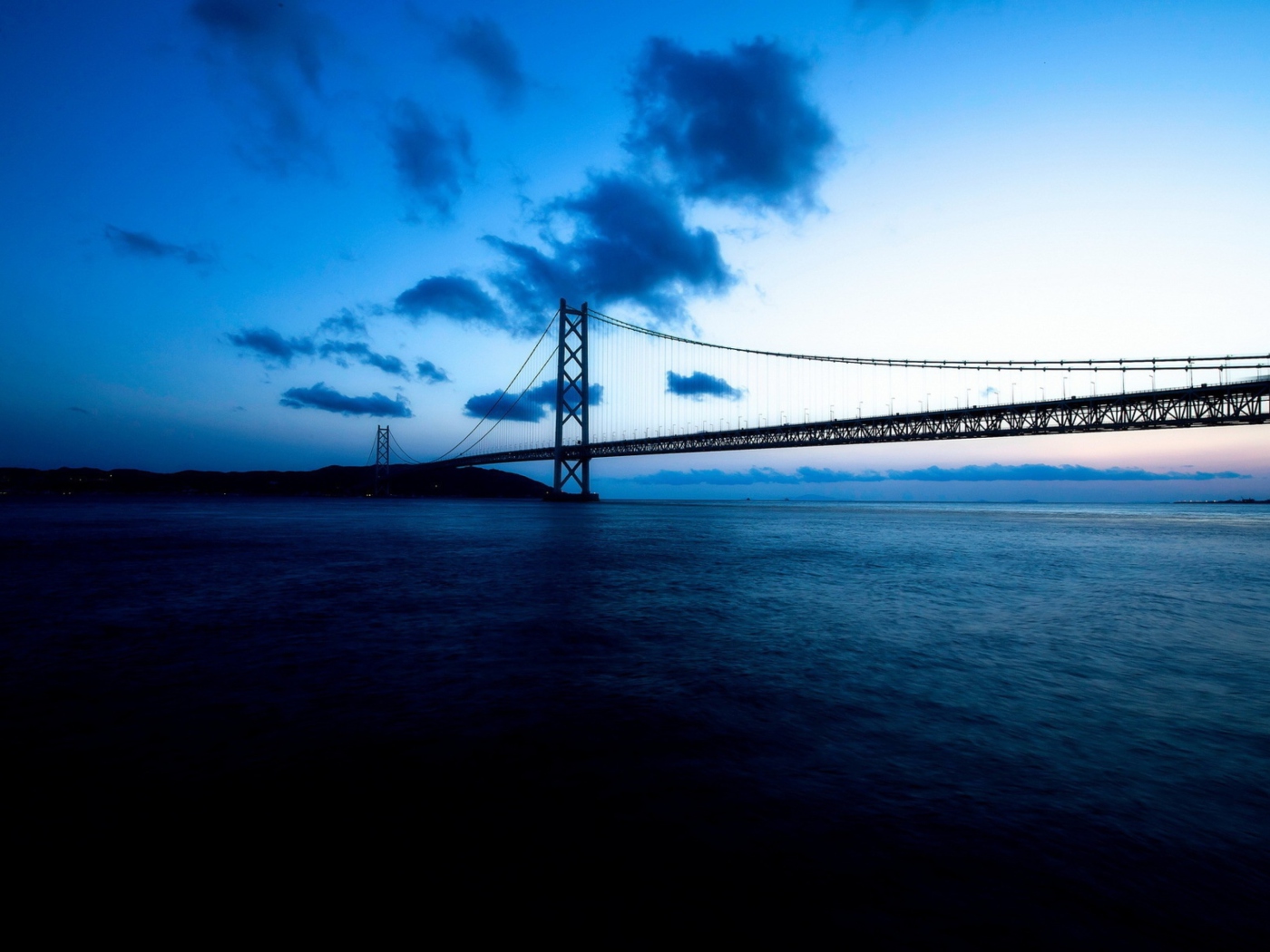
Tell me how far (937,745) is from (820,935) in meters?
2.42

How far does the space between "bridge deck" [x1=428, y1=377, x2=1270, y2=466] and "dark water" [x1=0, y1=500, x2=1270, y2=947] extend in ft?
128

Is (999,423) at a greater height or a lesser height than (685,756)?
greater

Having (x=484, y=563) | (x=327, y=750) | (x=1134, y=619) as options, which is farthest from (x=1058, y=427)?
(x=327, y=750)

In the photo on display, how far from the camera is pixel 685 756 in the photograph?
3.94 metres

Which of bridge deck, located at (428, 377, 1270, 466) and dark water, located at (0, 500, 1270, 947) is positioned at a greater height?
bridge deck, located at (428, 377, 1270, 466)

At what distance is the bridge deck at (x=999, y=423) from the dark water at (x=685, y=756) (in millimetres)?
39130

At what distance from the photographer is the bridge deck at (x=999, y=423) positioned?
37.6 meters

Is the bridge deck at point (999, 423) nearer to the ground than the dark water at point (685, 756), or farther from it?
farther from it

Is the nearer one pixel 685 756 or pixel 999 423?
pixel 685 756

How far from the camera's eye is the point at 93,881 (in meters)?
2.55

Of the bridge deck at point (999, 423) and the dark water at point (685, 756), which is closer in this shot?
the dark water at point (685, 756)

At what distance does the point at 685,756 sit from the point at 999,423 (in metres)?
52.7

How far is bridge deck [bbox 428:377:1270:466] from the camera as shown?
3762cm

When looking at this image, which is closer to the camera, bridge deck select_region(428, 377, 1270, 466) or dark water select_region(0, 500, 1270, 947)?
dark water select_region(0, 500, 1270, 947)
